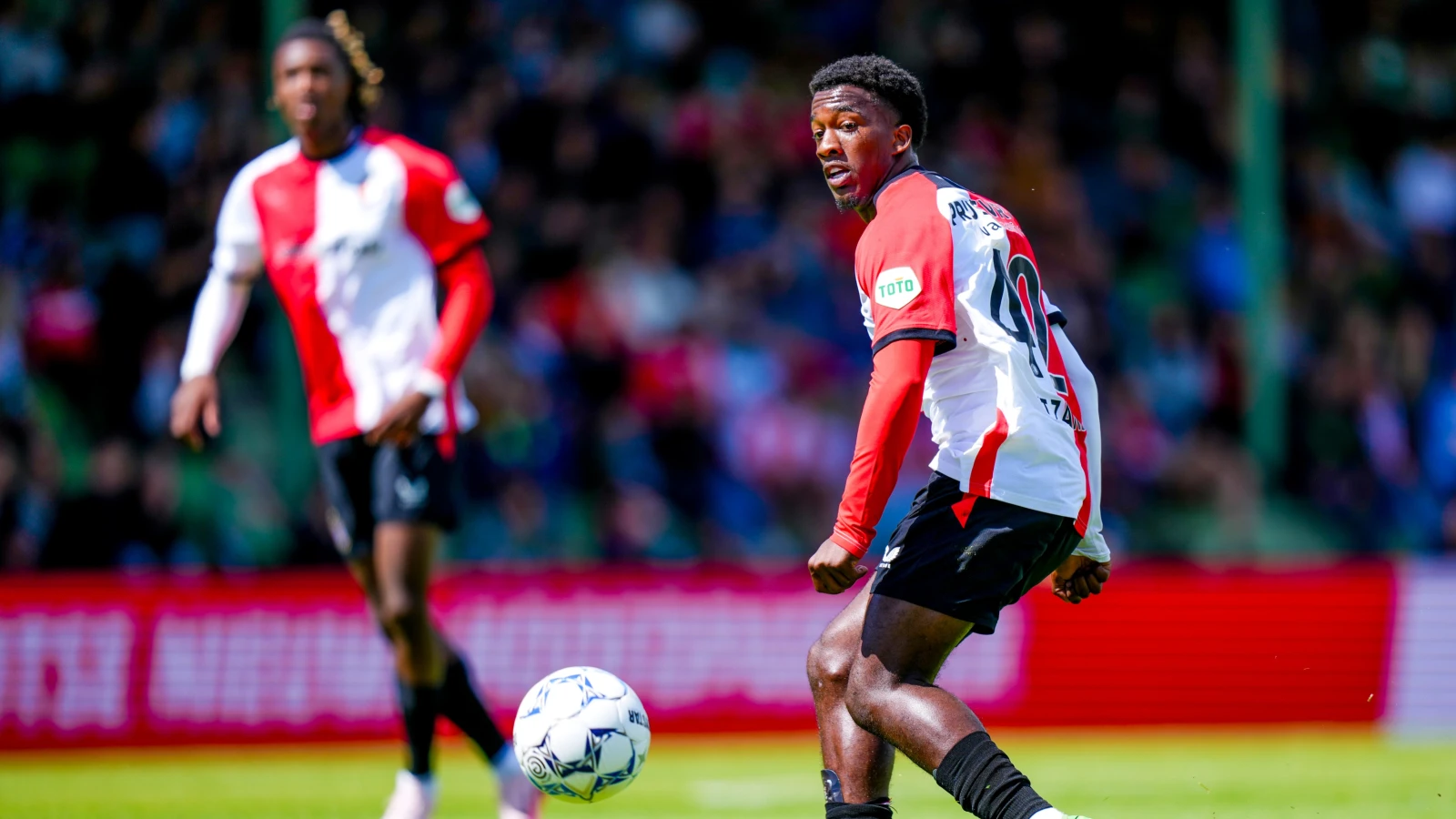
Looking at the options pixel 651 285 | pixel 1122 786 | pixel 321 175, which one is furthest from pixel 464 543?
pixel 321 175

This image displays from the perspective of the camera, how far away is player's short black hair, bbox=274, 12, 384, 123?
641 cm

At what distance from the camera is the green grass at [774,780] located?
7.69m

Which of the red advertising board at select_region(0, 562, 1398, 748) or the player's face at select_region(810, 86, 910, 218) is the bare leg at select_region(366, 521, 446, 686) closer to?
the player's face at select_region(810, 86, 910, 218)

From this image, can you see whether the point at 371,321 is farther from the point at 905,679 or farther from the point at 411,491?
the point at 905,679

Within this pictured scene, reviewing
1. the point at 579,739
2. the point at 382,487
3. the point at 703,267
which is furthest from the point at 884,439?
the point at 703,267

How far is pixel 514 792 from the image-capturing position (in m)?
6.17

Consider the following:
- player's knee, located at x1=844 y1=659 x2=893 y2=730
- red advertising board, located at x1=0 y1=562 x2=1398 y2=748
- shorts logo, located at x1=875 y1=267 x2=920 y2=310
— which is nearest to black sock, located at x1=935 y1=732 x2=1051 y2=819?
player's knee, located at x1=844 y1=659 x2=893 y2=730

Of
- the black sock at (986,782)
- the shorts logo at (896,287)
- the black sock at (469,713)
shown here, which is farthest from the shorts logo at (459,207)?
the black sock at (986,782)

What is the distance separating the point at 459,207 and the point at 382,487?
1.08 meters

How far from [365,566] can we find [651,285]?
24.7 ft

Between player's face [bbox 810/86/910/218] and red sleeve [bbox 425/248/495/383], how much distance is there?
1.78m

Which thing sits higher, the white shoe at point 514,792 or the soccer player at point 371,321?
the soccer player at point 371,321

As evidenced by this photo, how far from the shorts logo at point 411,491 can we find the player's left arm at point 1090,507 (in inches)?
89.8

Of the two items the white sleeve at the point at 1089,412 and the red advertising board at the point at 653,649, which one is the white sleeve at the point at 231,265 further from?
the red advertising board at the point at 653,649
